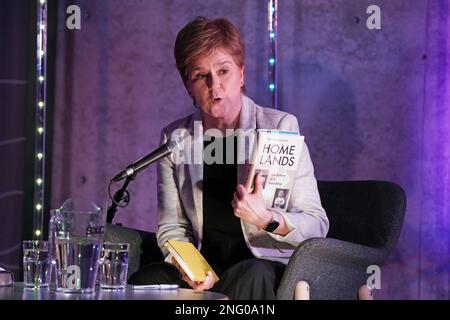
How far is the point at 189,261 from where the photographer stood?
271cm

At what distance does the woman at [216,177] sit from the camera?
3.00 meters

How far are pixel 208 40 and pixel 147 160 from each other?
1.85 ft

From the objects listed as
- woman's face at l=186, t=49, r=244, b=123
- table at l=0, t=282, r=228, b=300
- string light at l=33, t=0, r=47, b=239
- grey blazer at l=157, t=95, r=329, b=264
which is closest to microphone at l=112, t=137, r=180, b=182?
grey blazer at l=157, t=95, r=329, b=264

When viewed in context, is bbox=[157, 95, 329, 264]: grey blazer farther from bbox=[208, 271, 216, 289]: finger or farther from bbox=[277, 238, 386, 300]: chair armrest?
bbox=[208, 271, 216, 289]: finger

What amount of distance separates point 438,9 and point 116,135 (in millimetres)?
1884

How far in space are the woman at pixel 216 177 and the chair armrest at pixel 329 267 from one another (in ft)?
0.55

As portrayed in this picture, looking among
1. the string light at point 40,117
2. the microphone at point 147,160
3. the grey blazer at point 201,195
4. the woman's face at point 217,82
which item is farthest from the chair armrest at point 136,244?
the string light at point 40,117

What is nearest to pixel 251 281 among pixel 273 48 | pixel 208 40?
pixel 208 40

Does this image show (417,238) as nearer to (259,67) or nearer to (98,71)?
(259,67)

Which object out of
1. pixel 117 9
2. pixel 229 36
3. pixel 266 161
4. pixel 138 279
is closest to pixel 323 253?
pixel 266 161

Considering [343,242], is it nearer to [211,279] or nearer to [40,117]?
[211,279]

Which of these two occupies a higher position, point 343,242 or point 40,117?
point 40,117

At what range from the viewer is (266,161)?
2.80 meters

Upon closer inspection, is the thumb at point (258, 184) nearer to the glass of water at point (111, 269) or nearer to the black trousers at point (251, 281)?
the black trousers at point (251, 281)
